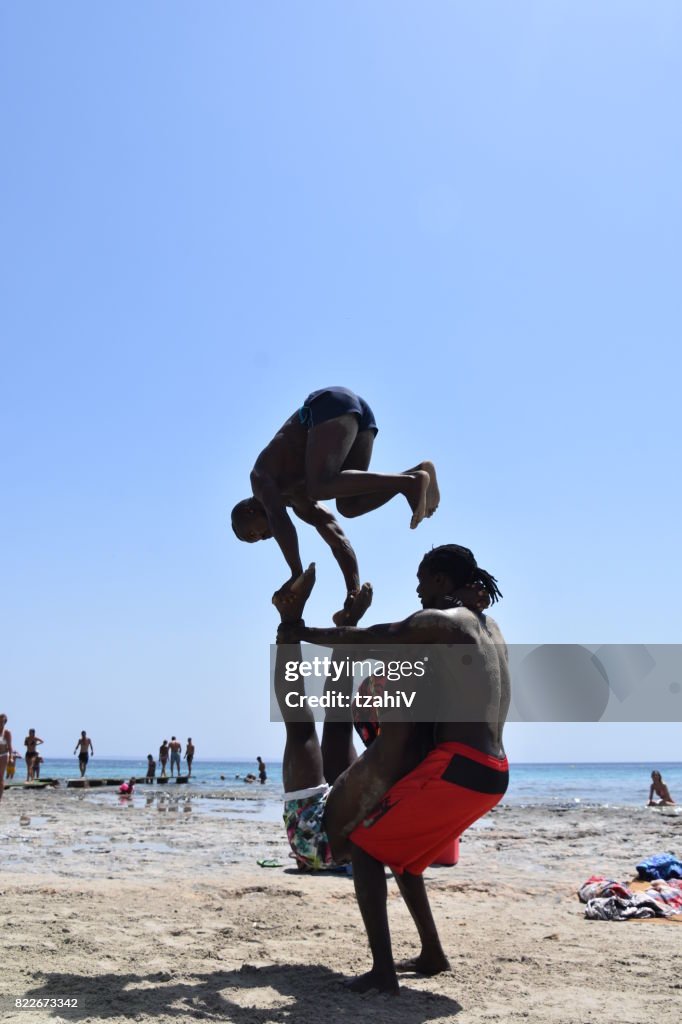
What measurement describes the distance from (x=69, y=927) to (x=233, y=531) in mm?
2726

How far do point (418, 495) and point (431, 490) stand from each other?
0.36 metres

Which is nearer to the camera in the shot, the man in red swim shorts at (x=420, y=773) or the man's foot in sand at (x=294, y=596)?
the man in red swim shorts at (x=420, y=773)

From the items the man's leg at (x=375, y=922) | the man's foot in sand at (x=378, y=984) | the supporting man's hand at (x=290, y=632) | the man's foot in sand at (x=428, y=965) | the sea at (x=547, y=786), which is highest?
the supporting man's hand at (x=290, y=632)

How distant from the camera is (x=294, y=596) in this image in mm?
4293

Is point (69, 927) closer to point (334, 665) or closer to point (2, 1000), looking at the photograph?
point (2, 1000)

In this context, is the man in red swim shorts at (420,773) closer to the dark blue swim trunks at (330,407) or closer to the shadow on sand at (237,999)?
the shadow on sand at (237,999)

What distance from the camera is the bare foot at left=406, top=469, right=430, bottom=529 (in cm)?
464

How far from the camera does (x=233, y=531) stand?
5359mm

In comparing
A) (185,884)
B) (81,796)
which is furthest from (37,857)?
(81,796)

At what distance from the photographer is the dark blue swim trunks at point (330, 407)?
4.80 m

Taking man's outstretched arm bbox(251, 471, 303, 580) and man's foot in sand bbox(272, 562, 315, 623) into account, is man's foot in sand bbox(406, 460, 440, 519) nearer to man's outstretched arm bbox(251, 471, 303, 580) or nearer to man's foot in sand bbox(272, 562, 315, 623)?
man's outstretched arm bbox(251, 471, 303, 580)

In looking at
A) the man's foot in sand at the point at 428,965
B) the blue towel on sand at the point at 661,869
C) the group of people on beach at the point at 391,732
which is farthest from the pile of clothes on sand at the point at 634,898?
the group of people on beach at the point at 391,732

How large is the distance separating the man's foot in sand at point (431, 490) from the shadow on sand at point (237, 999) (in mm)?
2597

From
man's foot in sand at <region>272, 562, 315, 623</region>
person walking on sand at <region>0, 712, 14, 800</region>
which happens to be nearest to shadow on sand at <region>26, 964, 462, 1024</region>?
man's foot in sand at <region>272, 562, 315, 623</region>
